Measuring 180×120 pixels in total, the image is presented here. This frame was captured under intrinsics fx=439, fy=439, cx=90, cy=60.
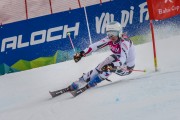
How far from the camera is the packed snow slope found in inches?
185

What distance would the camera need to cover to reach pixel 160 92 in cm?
546

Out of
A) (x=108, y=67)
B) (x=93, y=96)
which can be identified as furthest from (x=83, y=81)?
(x=93, y=96)

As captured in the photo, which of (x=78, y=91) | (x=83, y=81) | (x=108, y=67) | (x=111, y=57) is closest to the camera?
(x=78, y=91)

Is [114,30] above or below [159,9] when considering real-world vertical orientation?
below

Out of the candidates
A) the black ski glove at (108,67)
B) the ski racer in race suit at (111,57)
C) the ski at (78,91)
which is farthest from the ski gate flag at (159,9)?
the ski at (78,91)

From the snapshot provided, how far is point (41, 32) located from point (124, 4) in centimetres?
234

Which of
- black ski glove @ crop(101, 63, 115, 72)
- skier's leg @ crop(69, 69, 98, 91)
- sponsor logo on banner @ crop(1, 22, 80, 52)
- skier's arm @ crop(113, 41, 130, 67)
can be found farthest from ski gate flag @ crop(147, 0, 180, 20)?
sponsor logo on banner @ crop(1, 22, 80, 52)

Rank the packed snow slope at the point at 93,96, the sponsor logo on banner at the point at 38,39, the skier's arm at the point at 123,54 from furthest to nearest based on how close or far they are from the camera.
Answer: the sponsor logo on banner at the point at 38,39
the skier's arm at the point at 123,54
the packed snow slope at the point at 93,96

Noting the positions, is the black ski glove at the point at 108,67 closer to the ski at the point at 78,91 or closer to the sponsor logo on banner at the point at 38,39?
the ski at the point at 78,91

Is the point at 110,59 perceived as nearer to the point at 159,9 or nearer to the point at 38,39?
the point at 159,9

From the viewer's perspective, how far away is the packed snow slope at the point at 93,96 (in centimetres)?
470

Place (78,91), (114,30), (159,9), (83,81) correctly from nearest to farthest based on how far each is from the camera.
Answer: (78,91), (114,30), (83,81), (159,9)

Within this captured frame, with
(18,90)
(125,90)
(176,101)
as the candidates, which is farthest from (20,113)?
(18,90)

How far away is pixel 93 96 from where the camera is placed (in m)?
6.16
